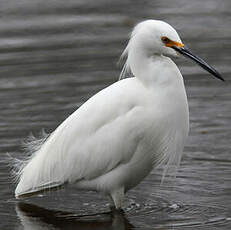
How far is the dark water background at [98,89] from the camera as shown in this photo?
7.69 meters

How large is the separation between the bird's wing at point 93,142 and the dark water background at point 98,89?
40 cm

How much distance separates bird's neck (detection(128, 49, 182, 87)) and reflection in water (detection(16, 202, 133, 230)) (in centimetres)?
133

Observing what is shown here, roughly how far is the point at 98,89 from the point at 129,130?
3.67 m

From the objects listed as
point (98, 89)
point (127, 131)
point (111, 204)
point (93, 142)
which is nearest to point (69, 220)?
point (111, 204)

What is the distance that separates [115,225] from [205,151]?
5.94 feet

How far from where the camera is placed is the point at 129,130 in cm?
728

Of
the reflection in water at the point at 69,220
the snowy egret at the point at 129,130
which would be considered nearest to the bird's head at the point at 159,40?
the snowy egret at the point at 129,130

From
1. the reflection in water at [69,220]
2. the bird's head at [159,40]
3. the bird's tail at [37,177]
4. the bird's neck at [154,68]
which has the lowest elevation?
the reflection in water at [69,220]

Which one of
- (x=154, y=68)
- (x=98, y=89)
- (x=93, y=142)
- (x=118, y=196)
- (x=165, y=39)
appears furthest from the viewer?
(x=98, y=89)

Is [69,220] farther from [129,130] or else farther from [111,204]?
[129,130]

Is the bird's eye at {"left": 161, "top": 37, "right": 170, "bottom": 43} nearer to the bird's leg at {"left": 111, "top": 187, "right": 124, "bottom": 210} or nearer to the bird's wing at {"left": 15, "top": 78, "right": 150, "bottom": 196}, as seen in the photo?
the bird's wing at {"left": 15, "top": 78, "right": 150, "bottom": 196}

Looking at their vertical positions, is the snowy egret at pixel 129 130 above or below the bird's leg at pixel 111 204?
above

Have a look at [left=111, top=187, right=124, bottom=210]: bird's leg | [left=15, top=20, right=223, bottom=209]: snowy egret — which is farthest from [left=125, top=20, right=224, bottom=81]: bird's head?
[left=111, top=187, right=124, bottom=210]: bird's leg

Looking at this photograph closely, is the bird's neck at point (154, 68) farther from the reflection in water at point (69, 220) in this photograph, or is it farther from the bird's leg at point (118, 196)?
the reflection in water at point (69, 220)
